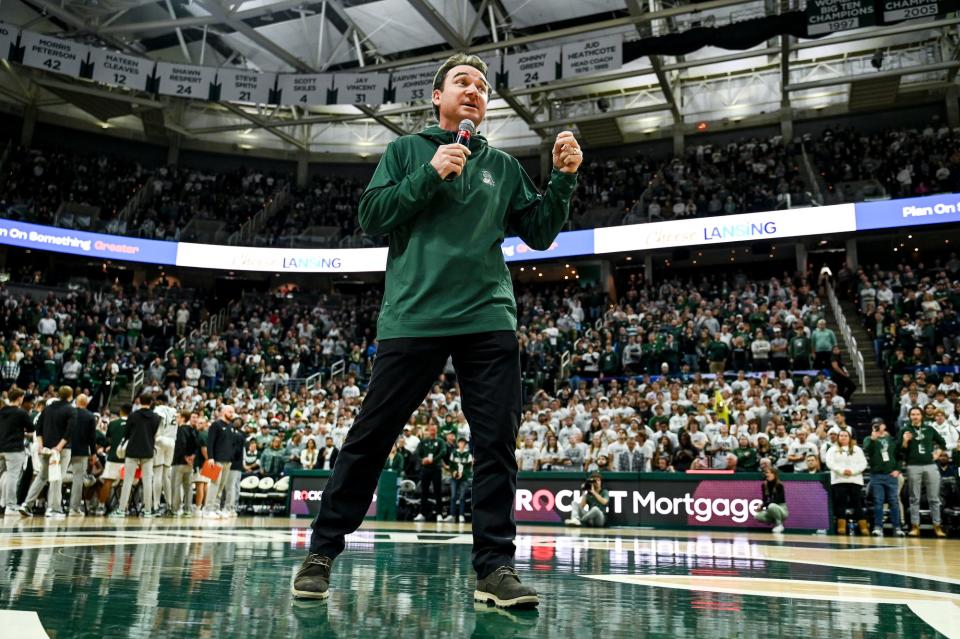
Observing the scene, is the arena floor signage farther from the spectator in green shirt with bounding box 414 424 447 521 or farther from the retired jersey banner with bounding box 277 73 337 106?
the retired jersey banner with bounding box 277 73 337 106

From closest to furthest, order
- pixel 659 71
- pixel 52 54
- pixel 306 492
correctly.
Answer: pixel 306 492
pixel 52 54
pixel 659 71

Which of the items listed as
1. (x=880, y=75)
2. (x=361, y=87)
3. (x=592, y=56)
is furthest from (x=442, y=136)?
(x=880, y=75)

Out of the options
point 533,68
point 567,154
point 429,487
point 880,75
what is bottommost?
point 429,487

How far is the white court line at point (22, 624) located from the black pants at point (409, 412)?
0.90 meters

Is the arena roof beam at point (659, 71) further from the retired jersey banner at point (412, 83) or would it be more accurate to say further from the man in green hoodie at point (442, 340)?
the man in green hoodie at point (442, 340)

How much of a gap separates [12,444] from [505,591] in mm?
9191

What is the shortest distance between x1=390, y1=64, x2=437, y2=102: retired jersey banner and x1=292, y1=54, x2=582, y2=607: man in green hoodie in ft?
62.0

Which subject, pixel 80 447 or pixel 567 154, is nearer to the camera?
pixel 567 154

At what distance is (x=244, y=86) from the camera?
2188 centimetres

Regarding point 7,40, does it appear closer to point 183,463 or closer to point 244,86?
point 244,86

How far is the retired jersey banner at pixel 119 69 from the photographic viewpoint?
821 inches

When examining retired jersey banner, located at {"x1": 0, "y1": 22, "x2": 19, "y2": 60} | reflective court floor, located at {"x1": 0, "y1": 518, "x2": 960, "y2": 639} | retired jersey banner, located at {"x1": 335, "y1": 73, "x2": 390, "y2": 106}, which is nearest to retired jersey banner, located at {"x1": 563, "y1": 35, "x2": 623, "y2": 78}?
retired jersey banner, located at {"x1": 335, "y1": 73, "x2": 390, "y2": 106}

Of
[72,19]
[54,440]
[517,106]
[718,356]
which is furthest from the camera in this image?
[517,106]

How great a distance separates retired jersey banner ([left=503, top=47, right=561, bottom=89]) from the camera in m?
19.7
